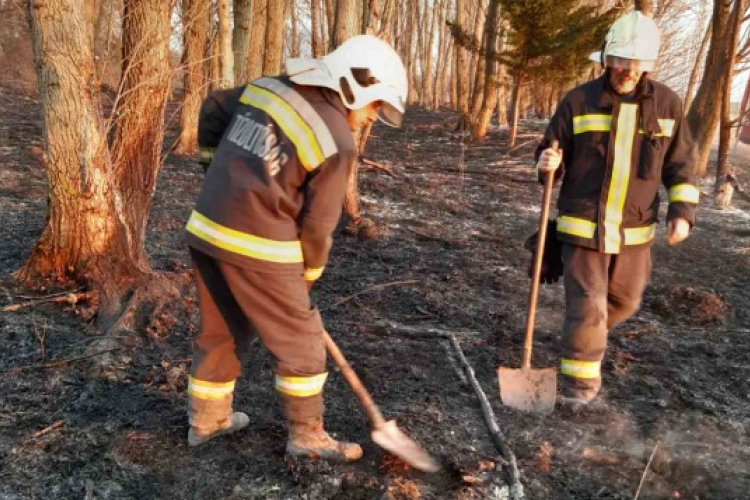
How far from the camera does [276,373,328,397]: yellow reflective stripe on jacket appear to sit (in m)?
2.56

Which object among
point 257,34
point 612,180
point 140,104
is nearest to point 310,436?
point 612,180

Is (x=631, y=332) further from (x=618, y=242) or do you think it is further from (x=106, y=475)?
(x=106, y=475)

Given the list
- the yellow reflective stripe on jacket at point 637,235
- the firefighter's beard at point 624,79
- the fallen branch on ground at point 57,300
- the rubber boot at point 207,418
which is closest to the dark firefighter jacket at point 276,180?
the rubber boot at point 207,418

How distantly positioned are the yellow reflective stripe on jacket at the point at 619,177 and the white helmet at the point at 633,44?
8.5 inches

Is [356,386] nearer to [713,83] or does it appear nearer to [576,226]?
[576,226]

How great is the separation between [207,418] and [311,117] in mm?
1418

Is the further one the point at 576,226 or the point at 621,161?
the point at 576,226

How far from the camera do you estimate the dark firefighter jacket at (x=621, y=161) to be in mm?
3115

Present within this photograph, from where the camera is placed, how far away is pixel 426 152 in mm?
13469

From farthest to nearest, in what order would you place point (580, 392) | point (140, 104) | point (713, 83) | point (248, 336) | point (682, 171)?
point (713, 83), point (140, 104), point (580, 392), point (682, 171), point (248, 336)

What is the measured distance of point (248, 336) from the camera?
106 inches

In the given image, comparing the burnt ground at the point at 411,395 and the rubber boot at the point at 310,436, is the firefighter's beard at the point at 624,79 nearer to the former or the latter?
the burnt ground at the point at 411,395

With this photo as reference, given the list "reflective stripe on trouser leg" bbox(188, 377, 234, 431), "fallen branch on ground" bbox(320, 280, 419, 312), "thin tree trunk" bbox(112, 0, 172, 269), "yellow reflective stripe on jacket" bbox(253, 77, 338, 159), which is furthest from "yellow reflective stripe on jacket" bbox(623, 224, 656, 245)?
"thin tree trunk" bbox(112, 0, 172, 269)

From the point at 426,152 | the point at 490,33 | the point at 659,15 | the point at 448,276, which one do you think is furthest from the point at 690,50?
the point at 448,276
